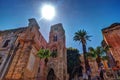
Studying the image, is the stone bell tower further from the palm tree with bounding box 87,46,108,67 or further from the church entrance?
the palm tree with bounding box 87,46,108,67

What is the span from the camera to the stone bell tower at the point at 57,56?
3338 centimetres

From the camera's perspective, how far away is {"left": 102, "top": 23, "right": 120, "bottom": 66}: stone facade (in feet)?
81.7

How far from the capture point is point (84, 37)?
101ft

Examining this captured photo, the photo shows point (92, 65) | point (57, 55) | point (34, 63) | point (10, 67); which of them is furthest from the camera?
point (92, 65)

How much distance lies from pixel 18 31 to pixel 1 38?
488 cm

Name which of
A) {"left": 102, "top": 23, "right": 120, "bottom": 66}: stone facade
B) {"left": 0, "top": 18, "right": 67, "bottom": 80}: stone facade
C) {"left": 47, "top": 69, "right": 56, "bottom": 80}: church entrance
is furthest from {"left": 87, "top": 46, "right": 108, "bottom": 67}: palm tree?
{"left": 47, "top": 69, "right": 56, "bottom": 80}: church entrance

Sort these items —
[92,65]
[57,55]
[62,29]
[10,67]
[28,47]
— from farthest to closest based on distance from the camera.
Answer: [62,29]
[92,65]
[57,55]
[28,47]
[10,67]

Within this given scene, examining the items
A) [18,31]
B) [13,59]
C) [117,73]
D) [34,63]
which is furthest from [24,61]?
[117,73]

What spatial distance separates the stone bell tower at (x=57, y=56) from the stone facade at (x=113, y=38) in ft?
48.7

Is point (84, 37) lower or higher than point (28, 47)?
higher

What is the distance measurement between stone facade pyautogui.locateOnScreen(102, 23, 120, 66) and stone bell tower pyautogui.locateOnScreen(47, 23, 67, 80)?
585 inches

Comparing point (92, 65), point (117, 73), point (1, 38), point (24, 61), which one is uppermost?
point (1, 38)

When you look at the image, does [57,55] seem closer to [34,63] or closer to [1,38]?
[34,63]

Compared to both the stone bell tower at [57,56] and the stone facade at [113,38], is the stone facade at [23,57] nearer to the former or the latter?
the stone bell tower at [57,56]
